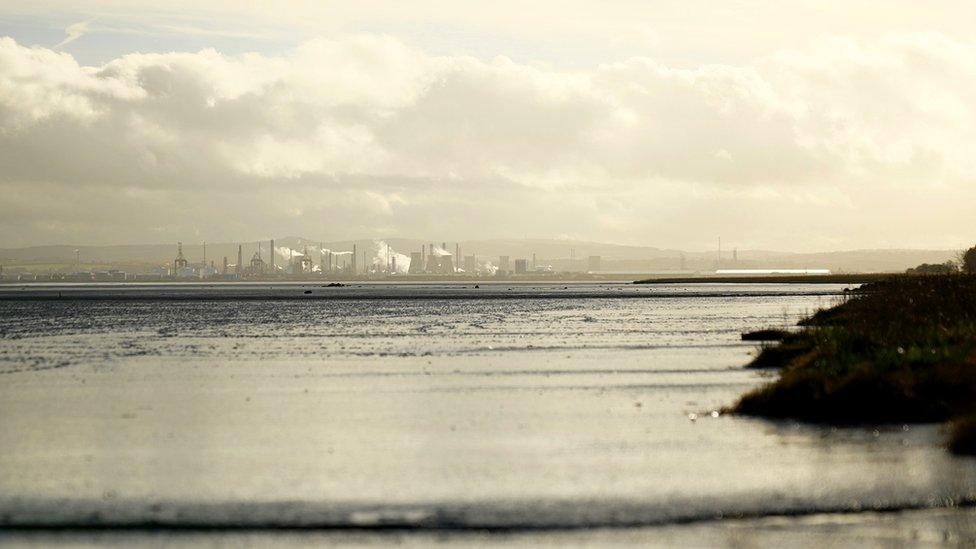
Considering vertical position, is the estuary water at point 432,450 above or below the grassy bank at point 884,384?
below

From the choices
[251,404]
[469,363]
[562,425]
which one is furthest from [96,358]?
[562,425]

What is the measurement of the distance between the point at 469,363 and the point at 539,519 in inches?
1154

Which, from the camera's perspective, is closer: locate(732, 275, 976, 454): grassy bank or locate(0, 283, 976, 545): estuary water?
locate(0, 283, 976, 545): estuary water

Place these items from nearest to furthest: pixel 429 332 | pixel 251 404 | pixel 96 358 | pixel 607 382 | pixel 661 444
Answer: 1. pixel 661 444
2. pixel 251 404
3. pixel 607 382
4. pixel 96 358
5. pixel 429 332

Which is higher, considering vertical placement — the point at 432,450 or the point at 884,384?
the point at 884,384

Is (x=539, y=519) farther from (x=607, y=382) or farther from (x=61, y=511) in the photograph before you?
(x=607, y=382)

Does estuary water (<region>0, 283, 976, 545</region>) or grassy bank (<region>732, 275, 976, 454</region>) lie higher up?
grassy bank (<region>732, 275, 976, 454</region>)

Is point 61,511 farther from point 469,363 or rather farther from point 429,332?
point 429,332

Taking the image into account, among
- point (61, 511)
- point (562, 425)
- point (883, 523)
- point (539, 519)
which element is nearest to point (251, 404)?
point (562, 425)

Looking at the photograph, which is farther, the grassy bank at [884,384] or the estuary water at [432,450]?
the grassy bank at [884,384]

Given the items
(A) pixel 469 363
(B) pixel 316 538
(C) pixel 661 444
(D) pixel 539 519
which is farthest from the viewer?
(A) pixel 469 363

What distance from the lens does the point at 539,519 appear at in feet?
55.2

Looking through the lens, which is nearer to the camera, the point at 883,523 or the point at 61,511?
the point at 883,523

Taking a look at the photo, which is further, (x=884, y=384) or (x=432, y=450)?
(x=884, y=384)
